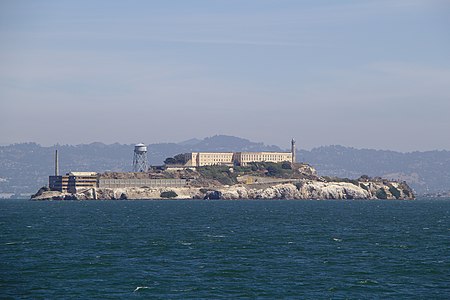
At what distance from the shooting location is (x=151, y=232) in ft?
397

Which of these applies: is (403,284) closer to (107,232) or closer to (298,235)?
(298,235)

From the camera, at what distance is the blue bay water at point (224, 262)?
6675 cm

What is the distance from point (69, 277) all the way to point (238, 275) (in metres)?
13.8

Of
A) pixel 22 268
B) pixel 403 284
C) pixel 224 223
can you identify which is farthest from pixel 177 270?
pixel 224 223

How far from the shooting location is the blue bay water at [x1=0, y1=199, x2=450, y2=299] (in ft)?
219

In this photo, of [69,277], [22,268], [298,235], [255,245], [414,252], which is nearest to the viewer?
[69,277]

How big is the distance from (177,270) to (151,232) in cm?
4439

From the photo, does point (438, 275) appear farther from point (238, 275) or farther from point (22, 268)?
point (22, 268)

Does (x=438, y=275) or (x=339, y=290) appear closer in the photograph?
(x=339, y=290)

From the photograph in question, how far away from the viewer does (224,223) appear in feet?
477

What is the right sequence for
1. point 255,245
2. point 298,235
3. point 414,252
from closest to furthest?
point 414,252 → point 255,245 → point 298,235

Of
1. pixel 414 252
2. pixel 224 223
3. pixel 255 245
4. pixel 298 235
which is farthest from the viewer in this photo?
pixel 224 223

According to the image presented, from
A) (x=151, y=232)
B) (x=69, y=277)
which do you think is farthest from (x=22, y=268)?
(x=151, y=232)

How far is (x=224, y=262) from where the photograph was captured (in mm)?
82875
